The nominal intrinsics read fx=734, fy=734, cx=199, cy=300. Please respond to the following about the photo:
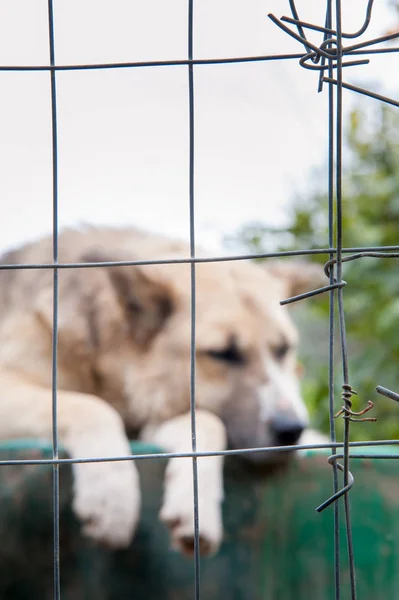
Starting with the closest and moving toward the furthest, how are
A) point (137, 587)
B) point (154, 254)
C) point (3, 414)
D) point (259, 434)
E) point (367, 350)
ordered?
point (137, 587), point (3, 414), point (259, 434), point (154, 254), point (367, 350)

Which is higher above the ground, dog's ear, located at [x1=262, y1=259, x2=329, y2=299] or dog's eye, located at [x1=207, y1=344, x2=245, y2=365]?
dog's ear, located at [x1=262, y1=259, x2=329, y2=299]

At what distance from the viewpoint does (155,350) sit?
2775mm

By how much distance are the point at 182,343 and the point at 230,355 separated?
0.64 feet

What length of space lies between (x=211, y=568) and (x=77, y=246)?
65.7 inches

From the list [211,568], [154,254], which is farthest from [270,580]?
[154,254]

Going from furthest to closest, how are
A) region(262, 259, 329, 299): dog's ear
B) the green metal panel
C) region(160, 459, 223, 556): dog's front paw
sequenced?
region(262, 259, 329, 299): dog's ear < region(160, 459, 223, 556): dog's front paw < the green metal panel

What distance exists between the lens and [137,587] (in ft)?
5.45

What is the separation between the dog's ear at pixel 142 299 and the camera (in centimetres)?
265

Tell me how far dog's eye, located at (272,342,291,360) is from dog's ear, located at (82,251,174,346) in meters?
0.43

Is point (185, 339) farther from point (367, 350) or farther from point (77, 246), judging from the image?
point (367, 350)

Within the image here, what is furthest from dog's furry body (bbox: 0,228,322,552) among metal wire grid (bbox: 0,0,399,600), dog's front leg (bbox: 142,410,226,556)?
metal wire grid (bbox: 0,0,399,600)

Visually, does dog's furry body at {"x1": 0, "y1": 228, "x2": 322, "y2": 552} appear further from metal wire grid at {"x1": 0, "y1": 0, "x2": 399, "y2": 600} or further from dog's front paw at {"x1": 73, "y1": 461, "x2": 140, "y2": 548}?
metal wire grid at {"x1": 0, "y1": 0, "x2": 399, "y2": 600}

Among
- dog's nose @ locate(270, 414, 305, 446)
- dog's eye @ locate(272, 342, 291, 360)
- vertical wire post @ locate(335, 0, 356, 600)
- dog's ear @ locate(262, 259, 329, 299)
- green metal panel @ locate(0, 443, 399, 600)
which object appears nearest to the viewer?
vertical wire post @ locate(335, 0, 356, 600)

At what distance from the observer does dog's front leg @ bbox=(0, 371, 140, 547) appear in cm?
168
